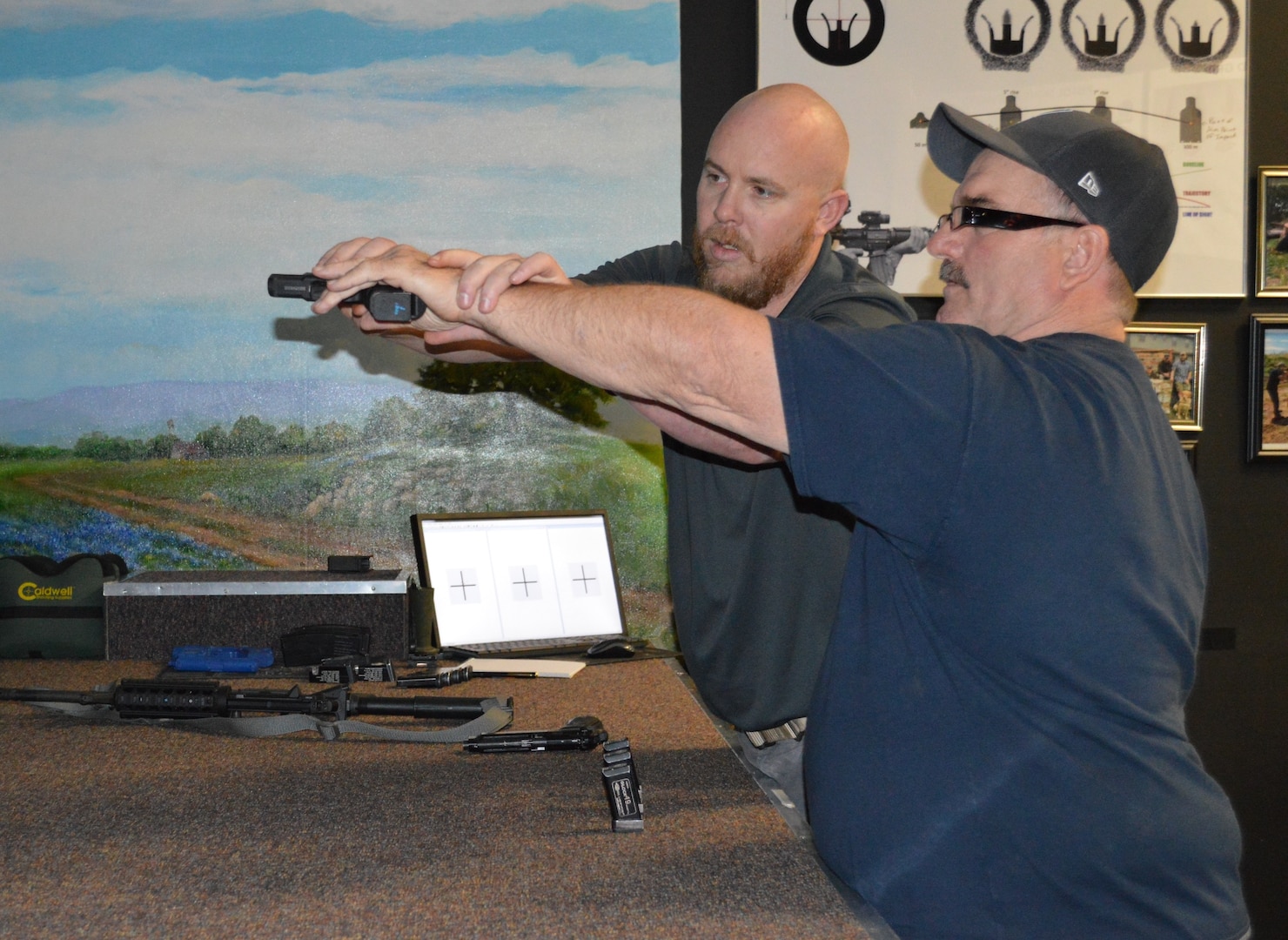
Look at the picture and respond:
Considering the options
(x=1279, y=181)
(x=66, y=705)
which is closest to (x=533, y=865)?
(x=66, y=705)

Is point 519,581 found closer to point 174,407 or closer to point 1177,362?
point 174,407

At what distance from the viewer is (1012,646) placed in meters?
0.91

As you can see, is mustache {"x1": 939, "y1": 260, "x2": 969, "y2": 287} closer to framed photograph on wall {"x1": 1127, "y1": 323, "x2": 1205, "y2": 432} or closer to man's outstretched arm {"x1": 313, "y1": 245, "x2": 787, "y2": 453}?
man's outstretched arm {"x1": 313, "y1": 245, "x2": 787, "y2": 453}

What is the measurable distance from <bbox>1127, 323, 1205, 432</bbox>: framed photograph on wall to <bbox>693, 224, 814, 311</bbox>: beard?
3.78 feet

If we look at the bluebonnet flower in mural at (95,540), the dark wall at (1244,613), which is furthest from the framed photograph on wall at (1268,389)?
the bluebonnet flower in mural at (95,540)

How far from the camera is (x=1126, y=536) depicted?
919 mm

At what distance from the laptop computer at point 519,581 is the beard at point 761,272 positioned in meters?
0.77

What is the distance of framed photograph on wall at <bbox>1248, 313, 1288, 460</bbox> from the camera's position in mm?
2533

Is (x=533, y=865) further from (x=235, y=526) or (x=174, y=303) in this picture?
(x=174, y=303)

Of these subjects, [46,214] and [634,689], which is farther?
[46,214]

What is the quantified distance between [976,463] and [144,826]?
89 cm

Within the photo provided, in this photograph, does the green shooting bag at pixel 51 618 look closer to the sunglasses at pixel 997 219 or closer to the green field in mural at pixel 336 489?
the green field in mural at pixel 336 489

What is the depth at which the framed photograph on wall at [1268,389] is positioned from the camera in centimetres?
253

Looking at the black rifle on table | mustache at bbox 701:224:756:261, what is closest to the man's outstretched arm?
the black rifle on table
